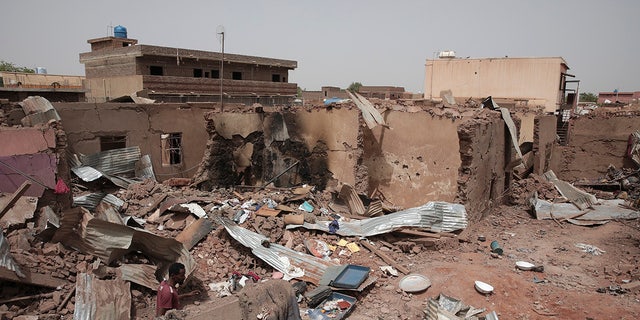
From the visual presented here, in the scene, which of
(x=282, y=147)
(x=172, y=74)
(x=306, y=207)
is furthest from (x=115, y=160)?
(x=172, y=74)

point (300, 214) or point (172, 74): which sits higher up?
point (172, 74)

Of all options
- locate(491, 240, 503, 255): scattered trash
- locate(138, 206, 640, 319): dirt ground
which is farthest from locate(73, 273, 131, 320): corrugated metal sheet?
locate(491, 240, 503, 255): scattered trash

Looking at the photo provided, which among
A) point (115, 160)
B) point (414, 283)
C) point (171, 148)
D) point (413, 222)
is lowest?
point (414, 283)

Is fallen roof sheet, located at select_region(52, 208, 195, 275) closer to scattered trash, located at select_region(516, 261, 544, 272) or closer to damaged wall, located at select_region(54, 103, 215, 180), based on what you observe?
damaged wall, located at select_region(54, 103, 215, 180)

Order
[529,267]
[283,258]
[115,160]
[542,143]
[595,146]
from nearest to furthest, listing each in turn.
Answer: [283,258]
[529,267]
[115,160]
[542,143]
[595,146]

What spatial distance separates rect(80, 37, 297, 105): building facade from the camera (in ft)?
68.0

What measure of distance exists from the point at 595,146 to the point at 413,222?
1167 centimetres

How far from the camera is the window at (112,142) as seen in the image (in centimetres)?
1117

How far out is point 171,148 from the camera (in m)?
12.3

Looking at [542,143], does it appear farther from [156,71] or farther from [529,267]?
[156,71]

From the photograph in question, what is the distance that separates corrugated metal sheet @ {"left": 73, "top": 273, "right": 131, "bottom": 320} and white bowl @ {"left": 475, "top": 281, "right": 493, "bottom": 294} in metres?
5.21

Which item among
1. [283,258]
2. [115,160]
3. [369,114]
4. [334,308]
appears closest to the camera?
[334,308]

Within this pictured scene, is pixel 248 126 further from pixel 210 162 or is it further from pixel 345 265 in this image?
pixel 345 265

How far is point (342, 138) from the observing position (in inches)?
427
